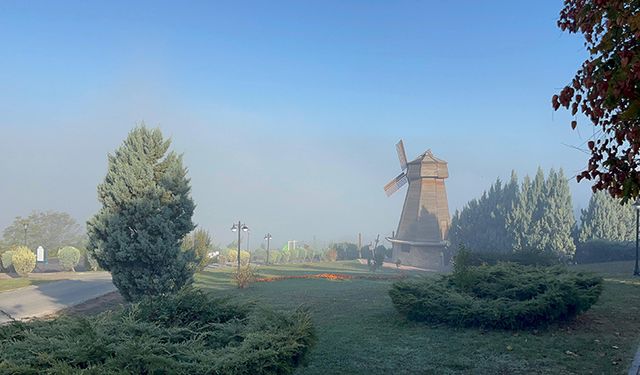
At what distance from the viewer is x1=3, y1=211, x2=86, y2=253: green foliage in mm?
63219

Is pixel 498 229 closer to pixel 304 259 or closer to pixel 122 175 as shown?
pixel 304 259

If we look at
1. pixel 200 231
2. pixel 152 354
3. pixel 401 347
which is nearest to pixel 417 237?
pixel 200 231

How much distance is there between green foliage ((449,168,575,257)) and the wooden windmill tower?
5.49 feet

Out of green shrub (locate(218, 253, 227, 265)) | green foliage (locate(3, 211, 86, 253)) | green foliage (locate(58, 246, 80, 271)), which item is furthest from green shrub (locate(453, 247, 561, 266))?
green foliage (locate(3, 211, 86, 253))

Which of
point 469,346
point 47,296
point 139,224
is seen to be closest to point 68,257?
point 47,296

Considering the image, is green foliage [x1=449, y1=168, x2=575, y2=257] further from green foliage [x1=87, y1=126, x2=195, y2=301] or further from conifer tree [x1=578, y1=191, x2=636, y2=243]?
green foliage [x1=87, y1=126, x2=195, y2=301]

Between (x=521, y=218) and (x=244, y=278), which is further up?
(x=521, y=218)

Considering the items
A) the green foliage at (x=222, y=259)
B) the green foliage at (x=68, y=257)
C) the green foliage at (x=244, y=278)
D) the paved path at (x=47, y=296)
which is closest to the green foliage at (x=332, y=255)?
the green foliage at (x=222, y=259)

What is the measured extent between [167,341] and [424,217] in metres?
40.8

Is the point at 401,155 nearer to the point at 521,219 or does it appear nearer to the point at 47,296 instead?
the point at 521,219

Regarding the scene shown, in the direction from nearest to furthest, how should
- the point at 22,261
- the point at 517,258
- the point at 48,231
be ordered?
the point at 517,258, the point at 22,261, the point at 48,231

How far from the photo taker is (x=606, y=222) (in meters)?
33.7

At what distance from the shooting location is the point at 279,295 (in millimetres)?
16266

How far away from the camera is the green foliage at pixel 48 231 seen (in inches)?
2489
